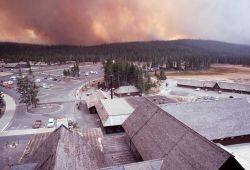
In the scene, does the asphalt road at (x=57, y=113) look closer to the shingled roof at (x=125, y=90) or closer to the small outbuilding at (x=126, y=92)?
the small outbuilding at (x=126, y=92)

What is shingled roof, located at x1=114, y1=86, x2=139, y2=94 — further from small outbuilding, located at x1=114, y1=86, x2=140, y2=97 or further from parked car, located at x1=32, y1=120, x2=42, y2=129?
parked car, located at x1=32, y1=120, x2=42, y2=129

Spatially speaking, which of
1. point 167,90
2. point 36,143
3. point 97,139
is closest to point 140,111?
point 97,139

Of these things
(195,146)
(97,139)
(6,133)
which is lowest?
(6,133)

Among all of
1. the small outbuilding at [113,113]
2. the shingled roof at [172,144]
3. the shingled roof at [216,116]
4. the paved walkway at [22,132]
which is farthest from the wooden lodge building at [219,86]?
the paved walkway at [22,132]

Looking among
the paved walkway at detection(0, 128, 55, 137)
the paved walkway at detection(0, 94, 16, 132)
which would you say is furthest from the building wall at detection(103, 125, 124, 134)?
the paved walkway at detection(0, 94, 16, 132)

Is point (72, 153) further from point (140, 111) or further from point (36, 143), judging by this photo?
point (140, 111)

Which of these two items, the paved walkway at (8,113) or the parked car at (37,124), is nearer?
the parked car at (37,124)
